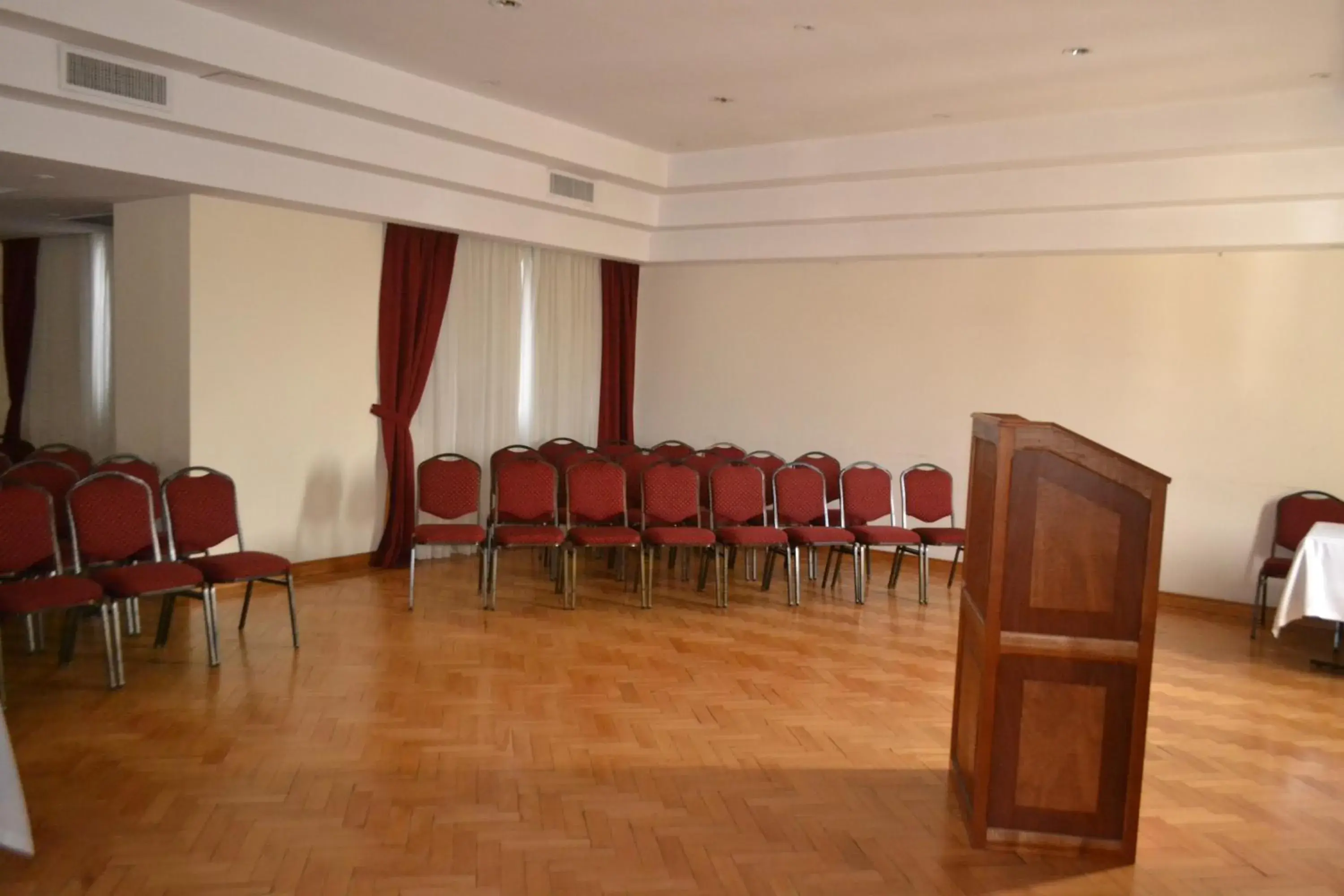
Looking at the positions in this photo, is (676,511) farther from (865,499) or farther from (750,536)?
(865,499)

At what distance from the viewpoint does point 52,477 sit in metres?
6.18

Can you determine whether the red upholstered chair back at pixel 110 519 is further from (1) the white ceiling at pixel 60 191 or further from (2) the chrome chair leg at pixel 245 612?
(1) the white ceiling at pixel 60 191

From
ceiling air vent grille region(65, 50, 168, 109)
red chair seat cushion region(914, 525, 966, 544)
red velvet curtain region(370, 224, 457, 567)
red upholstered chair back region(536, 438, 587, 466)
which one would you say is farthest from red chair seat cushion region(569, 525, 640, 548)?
ceiling air vent grille region(65, 50, 168, 109)

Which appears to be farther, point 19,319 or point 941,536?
point 19,319

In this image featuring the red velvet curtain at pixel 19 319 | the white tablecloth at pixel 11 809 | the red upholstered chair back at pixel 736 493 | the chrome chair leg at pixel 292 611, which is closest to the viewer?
the white tablecloth at pixel 11 809

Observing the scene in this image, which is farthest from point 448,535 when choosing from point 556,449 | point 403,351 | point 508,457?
point 556,449

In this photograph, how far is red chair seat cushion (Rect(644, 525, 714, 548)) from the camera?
23.0 ft

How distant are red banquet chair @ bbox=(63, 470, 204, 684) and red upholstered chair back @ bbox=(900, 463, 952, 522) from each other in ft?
16.2

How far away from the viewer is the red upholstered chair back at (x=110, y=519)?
5309 millimetres

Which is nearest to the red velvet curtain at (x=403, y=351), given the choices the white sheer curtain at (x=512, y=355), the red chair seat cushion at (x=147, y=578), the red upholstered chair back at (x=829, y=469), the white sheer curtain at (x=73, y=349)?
the white sheer curtain at (x=512, y=355)

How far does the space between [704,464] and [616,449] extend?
0.84 m

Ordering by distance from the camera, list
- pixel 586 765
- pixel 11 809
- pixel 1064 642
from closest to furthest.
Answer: pixel 11 809 → pixel 1064 642 → pixel 586 765

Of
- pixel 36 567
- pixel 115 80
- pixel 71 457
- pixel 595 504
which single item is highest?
pixel 115 80

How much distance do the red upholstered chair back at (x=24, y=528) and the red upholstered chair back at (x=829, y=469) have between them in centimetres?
515
